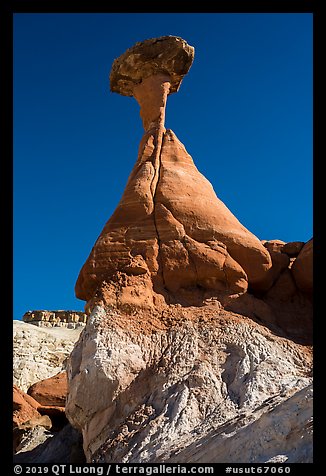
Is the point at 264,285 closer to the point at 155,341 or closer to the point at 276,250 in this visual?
the point at 276,250

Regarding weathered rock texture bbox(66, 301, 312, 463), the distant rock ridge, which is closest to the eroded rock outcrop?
weathered rock texture bbox(66, 301, 312, 463)

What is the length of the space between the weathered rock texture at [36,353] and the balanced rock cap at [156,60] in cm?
1587

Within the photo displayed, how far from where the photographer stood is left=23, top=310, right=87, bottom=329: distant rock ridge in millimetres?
42694

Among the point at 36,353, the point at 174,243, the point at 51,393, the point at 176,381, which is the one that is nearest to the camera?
the point at 176,381

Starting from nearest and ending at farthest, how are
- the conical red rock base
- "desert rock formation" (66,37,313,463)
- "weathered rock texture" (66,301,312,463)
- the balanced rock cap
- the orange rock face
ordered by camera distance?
"desert rock formation" (66,37,313,463)
"weathered rock texture" (66,301,312,463)
the conical red rock base
the balanced rock cap
the orange rock face

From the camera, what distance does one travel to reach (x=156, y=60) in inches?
520

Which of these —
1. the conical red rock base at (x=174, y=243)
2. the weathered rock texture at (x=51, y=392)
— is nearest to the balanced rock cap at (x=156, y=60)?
the conical red rock base at (x=174, y=243)

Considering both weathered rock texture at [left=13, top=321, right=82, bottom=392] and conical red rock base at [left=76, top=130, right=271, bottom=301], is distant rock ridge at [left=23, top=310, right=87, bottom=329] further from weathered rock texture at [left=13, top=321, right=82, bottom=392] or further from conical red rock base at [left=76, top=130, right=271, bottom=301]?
conical red rock base at [left=76, top=130, right=271, bottom=301]

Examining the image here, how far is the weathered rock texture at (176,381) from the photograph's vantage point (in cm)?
709

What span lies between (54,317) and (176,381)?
36.8 metres

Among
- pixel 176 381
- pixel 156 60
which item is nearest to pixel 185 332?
pixel 176 381

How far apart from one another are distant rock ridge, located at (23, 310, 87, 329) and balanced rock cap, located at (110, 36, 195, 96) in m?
30.9

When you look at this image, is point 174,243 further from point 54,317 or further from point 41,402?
point 54,317

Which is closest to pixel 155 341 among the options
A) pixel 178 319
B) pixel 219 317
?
pixel 178 319
